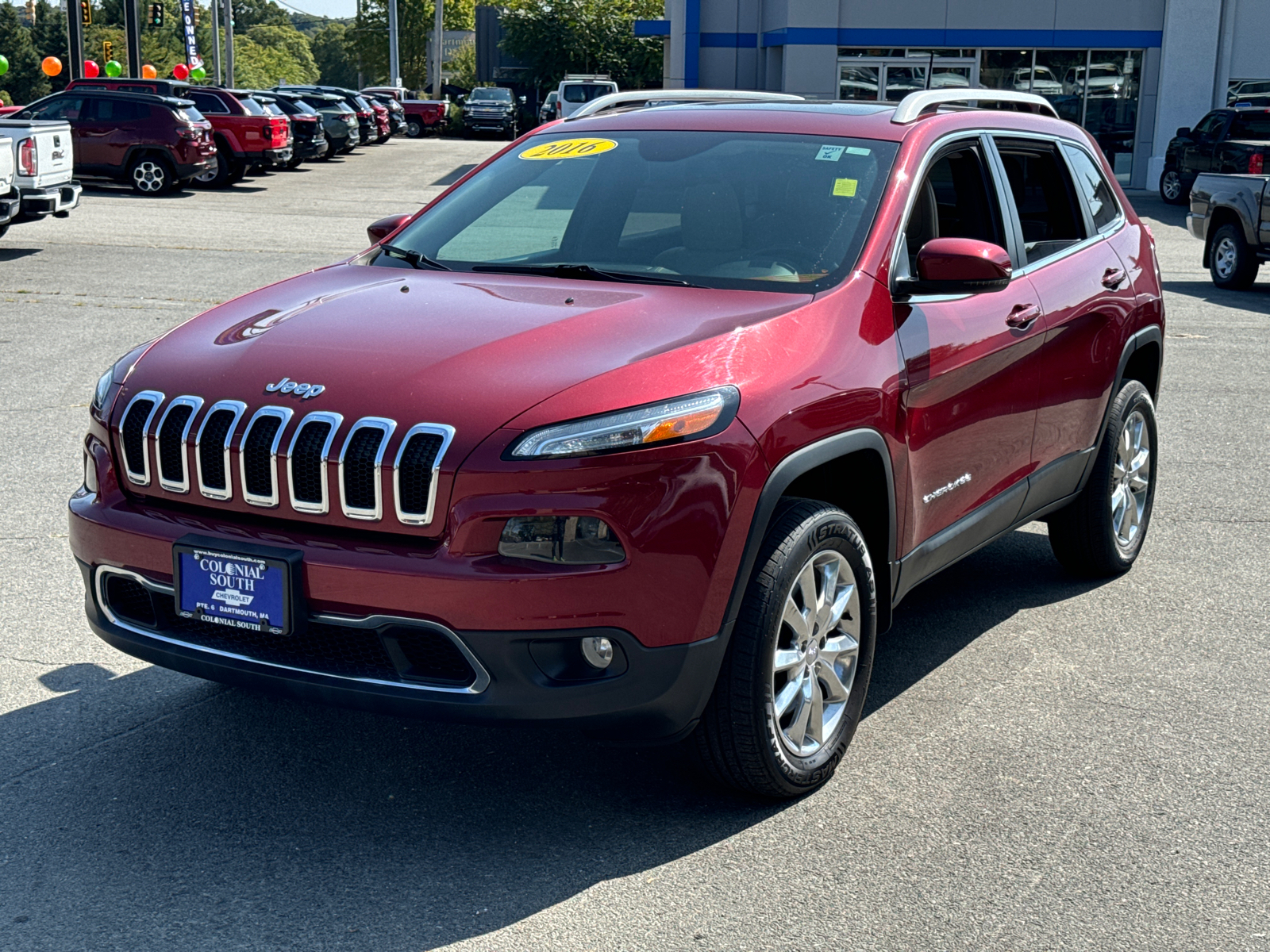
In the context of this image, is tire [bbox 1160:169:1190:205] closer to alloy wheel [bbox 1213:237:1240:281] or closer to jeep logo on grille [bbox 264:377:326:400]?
alloy wheel [bbox 1213:237:1240:281]

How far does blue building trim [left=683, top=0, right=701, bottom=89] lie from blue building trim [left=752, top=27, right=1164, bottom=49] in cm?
443

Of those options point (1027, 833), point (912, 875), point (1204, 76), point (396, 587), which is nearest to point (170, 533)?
point (396, 587)

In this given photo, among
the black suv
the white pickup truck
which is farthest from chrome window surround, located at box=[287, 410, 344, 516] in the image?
the black suv

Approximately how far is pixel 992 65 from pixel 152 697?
33319 mm

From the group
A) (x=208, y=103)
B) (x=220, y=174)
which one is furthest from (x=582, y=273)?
(x=208, y=103)

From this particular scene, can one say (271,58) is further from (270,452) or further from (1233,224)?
(270,452)

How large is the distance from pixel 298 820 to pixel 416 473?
1.04m

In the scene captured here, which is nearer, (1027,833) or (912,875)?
(912,875)

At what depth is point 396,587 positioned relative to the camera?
3268mm

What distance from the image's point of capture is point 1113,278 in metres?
5.62

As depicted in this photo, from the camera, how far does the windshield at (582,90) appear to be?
43000mm

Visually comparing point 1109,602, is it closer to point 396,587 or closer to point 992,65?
point 396,587

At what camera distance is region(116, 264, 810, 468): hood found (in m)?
3.39

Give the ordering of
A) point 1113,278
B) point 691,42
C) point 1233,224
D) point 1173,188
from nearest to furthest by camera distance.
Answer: point 1113,278
point 1233,224
point 1173,188
point 691,42
